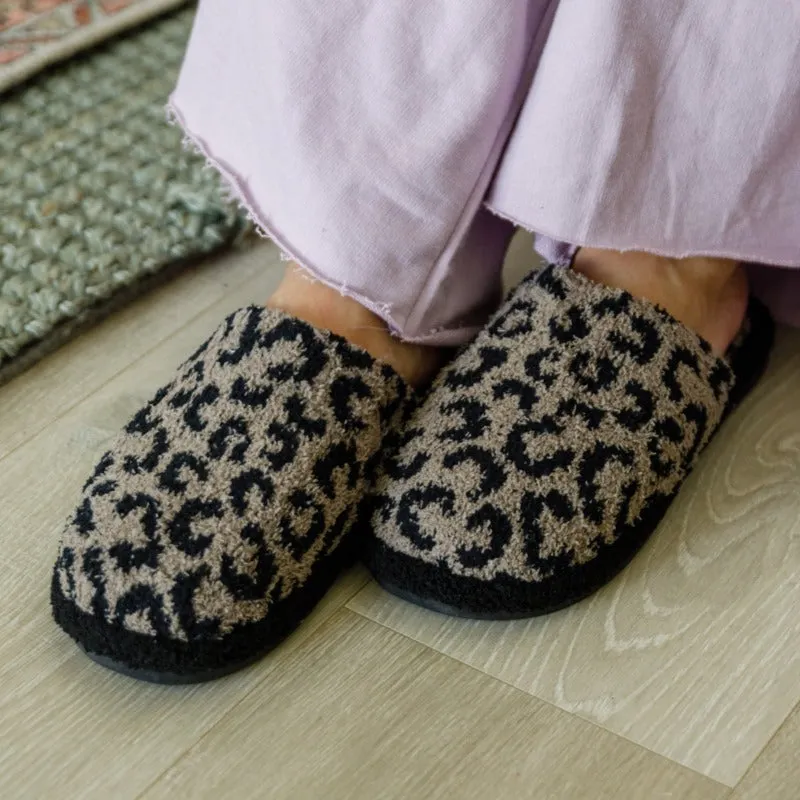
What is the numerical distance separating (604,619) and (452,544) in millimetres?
92

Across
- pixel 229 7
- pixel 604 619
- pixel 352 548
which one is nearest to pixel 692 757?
pixel 604 619

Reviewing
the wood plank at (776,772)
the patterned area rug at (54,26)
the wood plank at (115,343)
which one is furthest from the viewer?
the patterned area rug at (54,26)

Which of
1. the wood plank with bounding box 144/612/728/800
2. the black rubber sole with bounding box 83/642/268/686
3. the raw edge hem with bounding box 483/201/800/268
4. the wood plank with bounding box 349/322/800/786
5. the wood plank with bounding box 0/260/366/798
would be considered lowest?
the wood plank with bounding box 0/260/366/798

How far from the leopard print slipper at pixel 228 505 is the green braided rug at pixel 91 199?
0.24m

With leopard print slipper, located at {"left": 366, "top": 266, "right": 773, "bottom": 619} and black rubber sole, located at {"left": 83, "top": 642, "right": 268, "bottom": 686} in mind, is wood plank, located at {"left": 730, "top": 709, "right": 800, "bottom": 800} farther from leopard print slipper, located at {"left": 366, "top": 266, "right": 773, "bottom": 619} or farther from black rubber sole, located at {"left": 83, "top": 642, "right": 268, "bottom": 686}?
black rubber sole, located at {"left": 83, "top": 642, "right": 268, "bottom": 686}

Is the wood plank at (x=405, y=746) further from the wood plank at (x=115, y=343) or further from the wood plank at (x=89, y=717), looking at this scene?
the wood plank at (x=115, y=343)

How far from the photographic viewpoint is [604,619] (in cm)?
58

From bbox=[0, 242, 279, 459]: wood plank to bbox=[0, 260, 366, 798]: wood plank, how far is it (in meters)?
0.07

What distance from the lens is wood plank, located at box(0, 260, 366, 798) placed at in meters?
0.52

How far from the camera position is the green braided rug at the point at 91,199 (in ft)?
2.72

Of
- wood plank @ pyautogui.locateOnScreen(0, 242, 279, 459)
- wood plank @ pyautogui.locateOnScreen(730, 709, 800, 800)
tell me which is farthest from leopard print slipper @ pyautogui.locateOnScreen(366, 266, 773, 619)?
wood plank @ pyautogui.locateOnScreen(0, 242, 279, 459)

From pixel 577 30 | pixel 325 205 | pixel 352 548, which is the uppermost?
→ pixel 577 30

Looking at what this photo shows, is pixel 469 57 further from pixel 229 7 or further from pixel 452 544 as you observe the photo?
pixel 452 544

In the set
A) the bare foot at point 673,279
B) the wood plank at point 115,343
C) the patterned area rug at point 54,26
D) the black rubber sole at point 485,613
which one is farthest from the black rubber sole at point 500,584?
the patterned area rug at point 54,26
